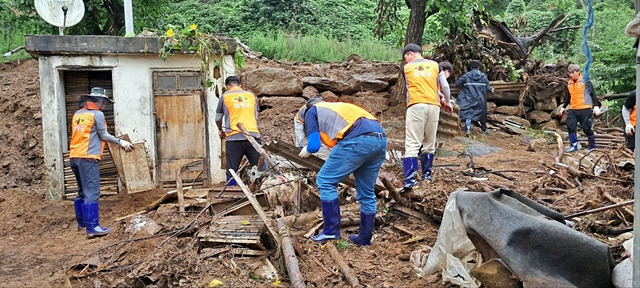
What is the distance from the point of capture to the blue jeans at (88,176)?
696 cm

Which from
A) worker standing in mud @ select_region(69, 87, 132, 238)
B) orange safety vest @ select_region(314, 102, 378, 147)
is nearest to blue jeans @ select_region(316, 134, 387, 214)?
orange safety vest @ select_region(314, 102, 378, 147)

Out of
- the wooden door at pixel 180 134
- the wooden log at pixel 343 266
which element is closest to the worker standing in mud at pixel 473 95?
the wooden door at pixel 180 134

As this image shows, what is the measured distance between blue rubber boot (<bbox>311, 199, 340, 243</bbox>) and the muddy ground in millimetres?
113

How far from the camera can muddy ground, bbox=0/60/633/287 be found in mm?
4945

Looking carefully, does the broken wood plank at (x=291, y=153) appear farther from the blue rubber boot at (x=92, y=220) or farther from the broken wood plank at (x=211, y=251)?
the blue rubber boot at (x=92, y=220)

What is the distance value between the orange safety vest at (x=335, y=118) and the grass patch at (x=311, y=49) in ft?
32.4

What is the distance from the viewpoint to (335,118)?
5.30m

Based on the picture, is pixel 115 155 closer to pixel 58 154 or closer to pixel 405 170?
pixel 58 154

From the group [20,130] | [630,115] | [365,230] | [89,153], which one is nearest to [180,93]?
[89,153]

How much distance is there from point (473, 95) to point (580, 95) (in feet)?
7.84

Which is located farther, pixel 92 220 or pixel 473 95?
pixel 473 95

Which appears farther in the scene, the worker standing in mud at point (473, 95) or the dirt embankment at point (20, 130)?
the worker standing in mud at point (473, 95)

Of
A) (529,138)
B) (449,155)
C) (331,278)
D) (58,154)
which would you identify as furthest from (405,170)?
(529,138)

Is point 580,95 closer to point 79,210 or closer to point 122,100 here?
point 122,100
